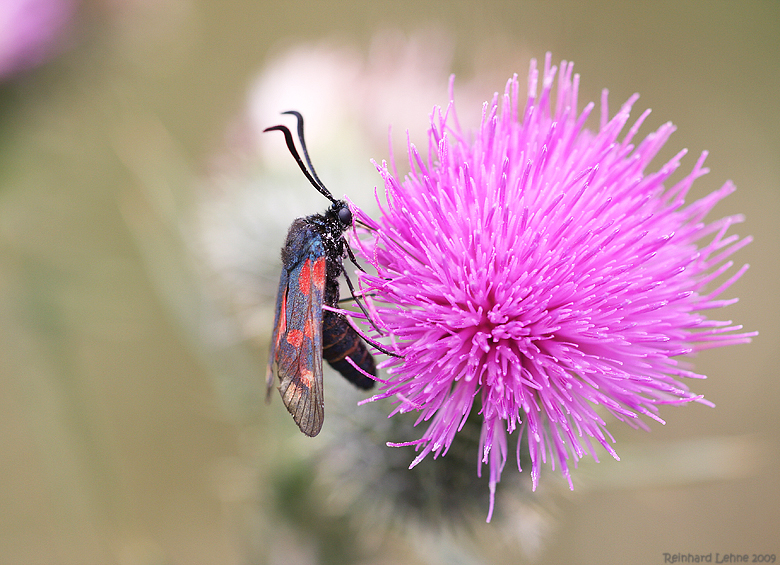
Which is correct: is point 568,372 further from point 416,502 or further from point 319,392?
point 416,502

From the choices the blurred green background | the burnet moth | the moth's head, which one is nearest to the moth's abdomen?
the burnet moth

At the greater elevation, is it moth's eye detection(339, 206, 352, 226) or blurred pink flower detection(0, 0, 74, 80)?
blurred pink flower detection(0, 0, 74, 80)

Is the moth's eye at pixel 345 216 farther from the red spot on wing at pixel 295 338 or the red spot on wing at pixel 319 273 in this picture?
the red spot on wing at pixel 295 338

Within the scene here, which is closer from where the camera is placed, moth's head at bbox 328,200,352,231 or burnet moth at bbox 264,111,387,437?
burnet moth at bbox 264,111,387,437

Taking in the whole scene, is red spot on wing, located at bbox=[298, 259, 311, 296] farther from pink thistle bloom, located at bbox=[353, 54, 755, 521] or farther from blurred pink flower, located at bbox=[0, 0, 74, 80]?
blurred pink flower, located at bbox=[0, 0, 74, 80]

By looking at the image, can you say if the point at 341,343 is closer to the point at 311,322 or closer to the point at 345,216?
the point at 311,322

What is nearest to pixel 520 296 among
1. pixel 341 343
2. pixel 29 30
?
pixel 341 343

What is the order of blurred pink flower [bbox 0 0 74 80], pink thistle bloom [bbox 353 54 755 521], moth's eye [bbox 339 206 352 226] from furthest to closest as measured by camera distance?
blurred pink flower [bbox 0 0 74 80] < moth's eye [bbox 339 206 352 226] < pink thistle bloom [bbox 353 54 755 521]

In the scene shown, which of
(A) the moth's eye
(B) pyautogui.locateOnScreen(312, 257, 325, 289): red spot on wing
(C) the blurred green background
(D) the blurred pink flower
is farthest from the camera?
(D) the blurred pink flower
